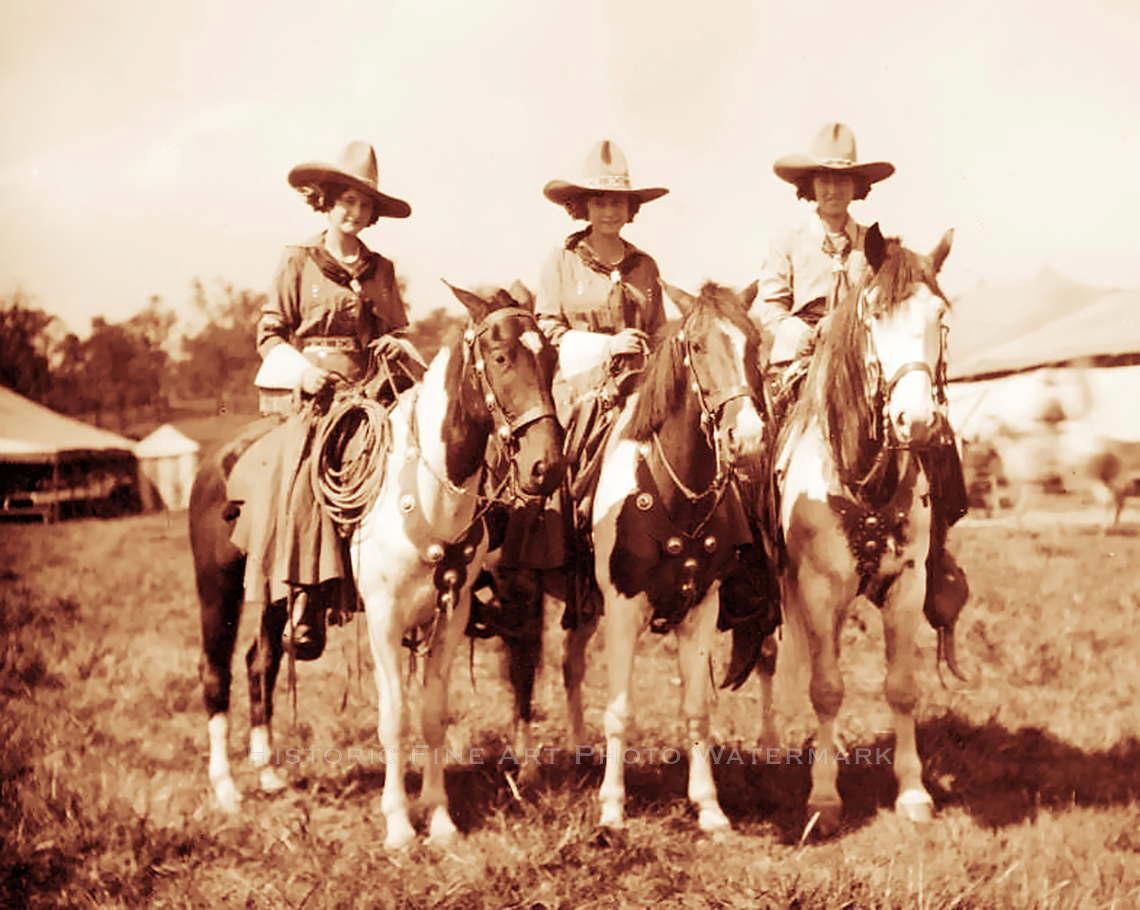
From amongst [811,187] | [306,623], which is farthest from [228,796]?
[811,187]

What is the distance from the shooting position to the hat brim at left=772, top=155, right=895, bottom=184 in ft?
20.4

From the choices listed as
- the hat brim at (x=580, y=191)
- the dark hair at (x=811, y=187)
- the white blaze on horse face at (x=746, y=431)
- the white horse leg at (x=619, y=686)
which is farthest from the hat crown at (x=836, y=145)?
the white horse leg at (x=619, y=686)

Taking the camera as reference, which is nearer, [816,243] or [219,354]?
[816,243]

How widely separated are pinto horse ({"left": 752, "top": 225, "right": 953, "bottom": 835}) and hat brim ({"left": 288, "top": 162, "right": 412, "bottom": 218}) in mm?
2508

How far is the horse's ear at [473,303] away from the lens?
5051 millimetres

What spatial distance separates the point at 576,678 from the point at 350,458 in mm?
2164

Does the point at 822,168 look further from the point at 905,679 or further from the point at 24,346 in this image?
the point at 24,346

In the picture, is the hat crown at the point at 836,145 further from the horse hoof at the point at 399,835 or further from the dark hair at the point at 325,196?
the horse hoof at the point at 399,835

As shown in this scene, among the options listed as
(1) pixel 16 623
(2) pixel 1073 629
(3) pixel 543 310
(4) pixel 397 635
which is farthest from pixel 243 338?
(2) pixel 1073 629

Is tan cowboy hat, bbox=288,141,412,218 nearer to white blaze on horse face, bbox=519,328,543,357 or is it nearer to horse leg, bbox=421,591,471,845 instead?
white blaze on horse face, bbox=519,328,543,357

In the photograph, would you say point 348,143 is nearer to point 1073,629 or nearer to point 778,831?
point 778,831

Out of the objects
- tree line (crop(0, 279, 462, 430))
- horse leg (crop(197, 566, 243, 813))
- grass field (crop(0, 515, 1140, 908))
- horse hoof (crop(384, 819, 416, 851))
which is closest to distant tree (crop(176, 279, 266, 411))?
tree line (crop(0, 279, 462, 430))

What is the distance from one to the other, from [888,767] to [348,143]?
4900 mm

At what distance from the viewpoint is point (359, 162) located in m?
5.85
